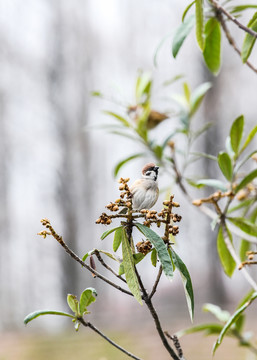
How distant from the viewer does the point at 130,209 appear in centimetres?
62

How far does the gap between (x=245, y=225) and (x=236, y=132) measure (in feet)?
0.61

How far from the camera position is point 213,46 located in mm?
1104

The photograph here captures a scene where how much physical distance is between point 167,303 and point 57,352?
3451mm

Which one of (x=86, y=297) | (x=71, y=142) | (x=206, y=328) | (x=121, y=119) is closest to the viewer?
(x=86, y=297)

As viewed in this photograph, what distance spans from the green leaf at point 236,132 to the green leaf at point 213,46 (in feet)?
0.45

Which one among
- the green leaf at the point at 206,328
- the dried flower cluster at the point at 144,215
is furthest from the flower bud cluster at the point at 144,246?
the green leaf at the point at 206,328

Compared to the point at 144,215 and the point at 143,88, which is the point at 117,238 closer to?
the point at 144,215

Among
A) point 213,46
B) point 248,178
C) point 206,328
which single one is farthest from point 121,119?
point 206,328

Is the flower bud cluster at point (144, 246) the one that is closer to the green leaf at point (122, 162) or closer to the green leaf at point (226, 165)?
the green leaf at point (226, 165)

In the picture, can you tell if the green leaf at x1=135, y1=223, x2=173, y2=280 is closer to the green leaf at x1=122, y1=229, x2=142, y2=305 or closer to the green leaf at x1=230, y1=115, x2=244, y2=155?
the green leaf at x1=122, y1=229, x2=142, y2=305

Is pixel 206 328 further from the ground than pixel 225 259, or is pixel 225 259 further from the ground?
pixel 225 259

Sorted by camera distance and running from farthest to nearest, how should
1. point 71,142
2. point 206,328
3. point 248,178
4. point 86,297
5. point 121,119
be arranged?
point 71,142 < point 121,119 < point 206,328 < point 248,178 < point 86,297

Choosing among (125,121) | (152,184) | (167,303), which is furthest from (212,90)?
(152,184)

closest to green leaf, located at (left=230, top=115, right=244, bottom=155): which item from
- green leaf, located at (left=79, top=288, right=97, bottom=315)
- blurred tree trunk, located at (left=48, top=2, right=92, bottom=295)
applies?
green leaf, located at (left=79, top=288, right=97, bottom=315)
